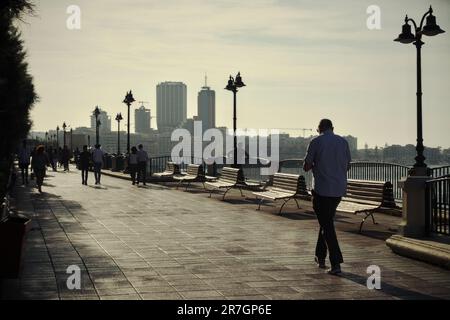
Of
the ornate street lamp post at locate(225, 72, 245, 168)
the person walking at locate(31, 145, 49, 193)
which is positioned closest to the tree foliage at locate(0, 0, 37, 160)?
the person walking at locate(31, 145, 49, 193)

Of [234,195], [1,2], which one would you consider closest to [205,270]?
[1,2]

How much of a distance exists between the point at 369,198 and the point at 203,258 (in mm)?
4419

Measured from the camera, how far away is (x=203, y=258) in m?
8.38

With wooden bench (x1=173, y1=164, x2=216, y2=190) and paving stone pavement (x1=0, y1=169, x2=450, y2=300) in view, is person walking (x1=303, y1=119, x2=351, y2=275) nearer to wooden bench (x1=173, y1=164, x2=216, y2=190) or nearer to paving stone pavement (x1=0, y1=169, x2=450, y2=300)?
paving stone pavement (x1=0, y1=169, x2=450, y2=300)

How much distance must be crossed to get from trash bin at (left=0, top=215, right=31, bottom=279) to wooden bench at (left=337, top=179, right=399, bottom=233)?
6.36 meters

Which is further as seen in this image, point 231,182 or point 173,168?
point 173,168

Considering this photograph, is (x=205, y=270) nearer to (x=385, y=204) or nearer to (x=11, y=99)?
(x=385, y=204)

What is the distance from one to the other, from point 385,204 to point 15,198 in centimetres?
1209

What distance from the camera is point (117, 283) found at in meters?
6.73

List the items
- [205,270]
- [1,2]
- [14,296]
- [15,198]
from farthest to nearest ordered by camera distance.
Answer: [15,198] → [1,2] → [205,270] → [14,296]

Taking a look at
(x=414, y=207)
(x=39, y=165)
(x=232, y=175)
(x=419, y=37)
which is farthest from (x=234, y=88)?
(x=414, y=207)

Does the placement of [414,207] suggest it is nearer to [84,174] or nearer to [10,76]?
[10,76]

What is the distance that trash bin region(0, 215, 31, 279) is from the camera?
6.32m
